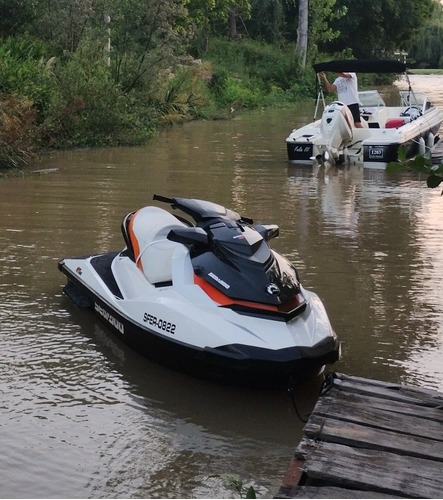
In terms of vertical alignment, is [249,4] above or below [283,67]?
above

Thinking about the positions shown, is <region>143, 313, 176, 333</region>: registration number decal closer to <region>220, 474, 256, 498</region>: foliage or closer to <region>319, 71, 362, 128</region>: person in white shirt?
<region>220, 474, 256, 498</region>: foliage

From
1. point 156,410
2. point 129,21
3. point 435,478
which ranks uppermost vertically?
point 129,21

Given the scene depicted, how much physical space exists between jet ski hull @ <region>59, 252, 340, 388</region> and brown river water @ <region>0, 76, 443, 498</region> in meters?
0.20

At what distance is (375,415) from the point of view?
4961mm

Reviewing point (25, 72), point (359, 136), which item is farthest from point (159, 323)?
point (25, 72)

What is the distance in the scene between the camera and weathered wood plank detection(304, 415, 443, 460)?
4.51 meters

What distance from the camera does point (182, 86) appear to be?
2792 centimetres

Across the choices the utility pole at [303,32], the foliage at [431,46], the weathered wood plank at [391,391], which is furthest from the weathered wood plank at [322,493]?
the foliage at [431,46]

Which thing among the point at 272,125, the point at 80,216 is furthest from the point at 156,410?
the point at 272,125

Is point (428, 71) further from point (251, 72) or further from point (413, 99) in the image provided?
point (413, 99)

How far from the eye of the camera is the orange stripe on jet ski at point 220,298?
20.9 feet

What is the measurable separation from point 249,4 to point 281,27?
484 cm

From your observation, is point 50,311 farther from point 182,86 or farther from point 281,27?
point 281,27

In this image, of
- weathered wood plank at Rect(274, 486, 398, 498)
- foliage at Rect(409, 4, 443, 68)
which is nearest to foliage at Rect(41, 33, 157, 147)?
weathered wood plank at Rect(274, 486, 398, 498)
